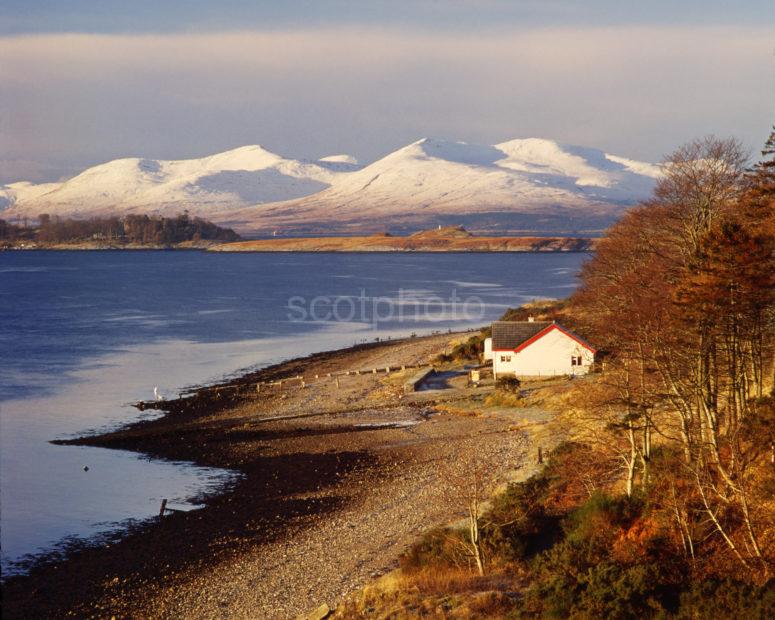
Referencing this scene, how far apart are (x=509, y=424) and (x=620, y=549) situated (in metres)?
15.7

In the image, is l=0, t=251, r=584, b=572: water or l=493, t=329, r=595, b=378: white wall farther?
l=493, t=329, r=595, b=378: white wall

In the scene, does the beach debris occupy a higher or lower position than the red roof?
lower

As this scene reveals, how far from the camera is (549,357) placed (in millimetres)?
38250

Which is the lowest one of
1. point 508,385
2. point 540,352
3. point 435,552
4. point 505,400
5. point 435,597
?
point 505,400

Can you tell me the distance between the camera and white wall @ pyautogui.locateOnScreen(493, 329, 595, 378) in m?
38.0

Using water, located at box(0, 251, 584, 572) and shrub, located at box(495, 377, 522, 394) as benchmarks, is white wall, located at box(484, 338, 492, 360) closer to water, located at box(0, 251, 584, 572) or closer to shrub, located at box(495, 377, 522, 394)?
shrub, located at box(495, 377, 522, 394)

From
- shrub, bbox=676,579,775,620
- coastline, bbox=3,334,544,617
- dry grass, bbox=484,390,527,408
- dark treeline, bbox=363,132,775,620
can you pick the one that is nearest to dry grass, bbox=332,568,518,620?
dark treeline, bbox=363,132,775,620

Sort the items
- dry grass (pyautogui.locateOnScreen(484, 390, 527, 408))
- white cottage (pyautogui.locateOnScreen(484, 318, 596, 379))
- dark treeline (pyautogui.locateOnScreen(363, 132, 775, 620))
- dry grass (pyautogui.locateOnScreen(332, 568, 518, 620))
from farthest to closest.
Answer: white cottage (pyautogui.locateOnScreen(484, 318, 596, 379)) → dry grass (pyautogui.locateOnScreen(484, 390, 527, 408)) → dry grass (pyautogui.locateOnScreen(332, 568, 518, 620)) → dark treeline (pyautogui.locateOnScreen(363, 132, 775, 620))

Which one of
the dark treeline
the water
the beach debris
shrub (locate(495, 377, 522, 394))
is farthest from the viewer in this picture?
shrub (locate(495, 377, 522, 394))

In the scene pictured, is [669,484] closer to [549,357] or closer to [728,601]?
[728,601]

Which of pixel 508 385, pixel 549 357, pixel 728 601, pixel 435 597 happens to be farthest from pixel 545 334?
pixel 728 601

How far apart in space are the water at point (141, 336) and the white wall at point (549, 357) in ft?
50.4

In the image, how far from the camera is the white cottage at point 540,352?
124ft

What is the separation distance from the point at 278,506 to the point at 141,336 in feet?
152
